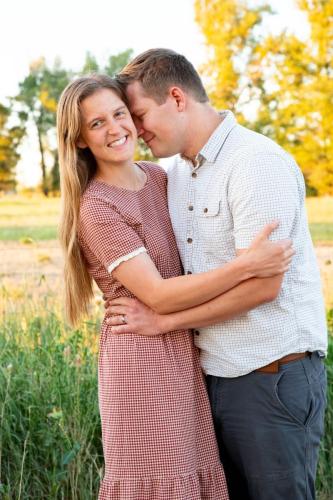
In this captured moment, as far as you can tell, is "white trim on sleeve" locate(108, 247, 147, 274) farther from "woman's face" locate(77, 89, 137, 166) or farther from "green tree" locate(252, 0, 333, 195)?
"green tree" locate(252, 0, 333, 195)

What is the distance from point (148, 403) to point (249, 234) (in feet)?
2.07

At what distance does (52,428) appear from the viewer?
10.6ft

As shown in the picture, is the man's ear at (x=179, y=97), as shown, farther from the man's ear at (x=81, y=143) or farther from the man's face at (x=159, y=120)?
the man's ear at (x=81, y=143)

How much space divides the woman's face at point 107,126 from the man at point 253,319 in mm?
140

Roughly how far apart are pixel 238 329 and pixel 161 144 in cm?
68

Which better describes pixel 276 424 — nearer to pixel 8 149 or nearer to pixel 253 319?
pixel 253 319

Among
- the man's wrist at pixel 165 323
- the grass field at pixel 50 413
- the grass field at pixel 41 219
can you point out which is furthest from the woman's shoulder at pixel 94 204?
the grass field at pixel 41 219

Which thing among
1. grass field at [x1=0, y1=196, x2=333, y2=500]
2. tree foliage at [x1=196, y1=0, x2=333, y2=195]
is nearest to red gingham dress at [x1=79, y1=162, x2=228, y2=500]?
grass field at [x1=0, y1=196, x2=333, y2=500]

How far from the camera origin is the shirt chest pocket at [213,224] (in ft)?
7.39

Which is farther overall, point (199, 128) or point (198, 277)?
point (199, 128)

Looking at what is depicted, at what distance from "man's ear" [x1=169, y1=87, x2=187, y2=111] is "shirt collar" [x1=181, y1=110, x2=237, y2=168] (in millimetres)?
147

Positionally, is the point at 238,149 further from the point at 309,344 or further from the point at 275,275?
the point at 309,344

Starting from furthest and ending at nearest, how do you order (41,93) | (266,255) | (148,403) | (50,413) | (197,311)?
(41,93) → (50,413) → (148,403) → (197,311) → (266,255)

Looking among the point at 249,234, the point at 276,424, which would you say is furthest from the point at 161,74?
the point at 276,424
